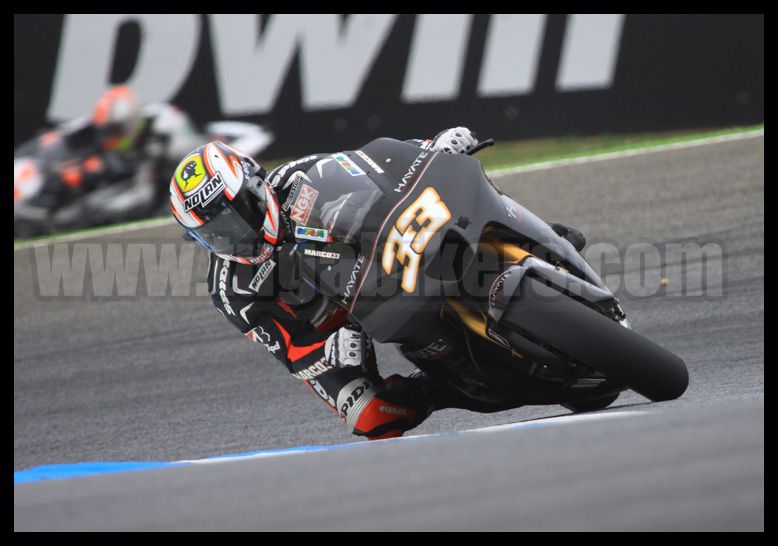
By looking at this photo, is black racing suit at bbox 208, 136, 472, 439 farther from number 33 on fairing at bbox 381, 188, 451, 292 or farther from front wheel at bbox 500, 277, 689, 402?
front wheel at bbox 500, 277, 689, 402

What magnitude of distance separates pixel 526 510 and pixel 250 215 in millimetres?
2109

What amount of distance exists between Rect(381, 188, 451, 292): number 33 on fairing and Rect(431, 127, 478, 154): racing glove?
51 centimetres

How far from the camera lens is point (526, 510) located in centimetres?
204

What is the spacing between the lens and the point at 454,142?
4055mm

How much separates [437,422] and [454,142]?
4.95 feet

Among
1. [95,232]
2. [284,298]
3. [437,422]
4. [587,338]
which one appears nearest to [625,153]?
[437,422]

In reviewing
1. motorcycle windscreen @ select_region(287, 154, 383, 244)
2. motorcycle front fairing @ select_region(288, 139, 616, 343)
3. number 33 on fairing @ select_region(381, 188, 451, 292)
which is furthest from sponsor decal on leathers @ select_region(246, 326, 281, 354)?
number 33 on fairing @ select_region(381, 188, 451, 292)

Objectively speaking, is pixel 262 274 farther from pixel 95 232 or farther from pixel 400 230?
pixel 95 232

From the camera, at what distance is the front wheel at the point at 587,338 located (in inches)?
128

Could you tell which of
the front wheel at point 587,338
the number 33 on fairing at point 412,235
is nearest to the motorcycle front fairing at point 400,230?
the number 33 on fairing at point 412,235

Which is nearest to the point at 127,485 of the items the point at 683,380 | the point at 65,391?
the point at 683,380

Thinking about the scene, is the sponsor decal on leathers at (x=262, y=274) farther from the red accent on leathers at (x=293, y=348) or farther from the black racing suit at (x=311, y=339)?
the red accent on leathers at (x=293, y=348)

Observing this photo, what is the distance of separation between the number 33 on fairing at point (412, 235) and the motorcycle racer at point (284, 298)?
408 mm
